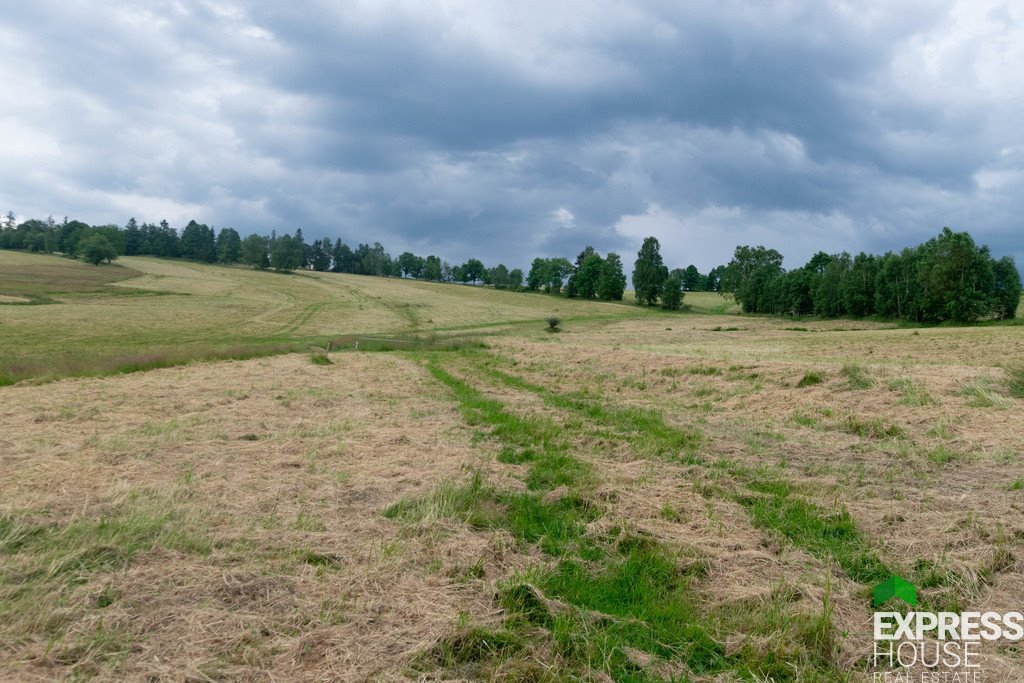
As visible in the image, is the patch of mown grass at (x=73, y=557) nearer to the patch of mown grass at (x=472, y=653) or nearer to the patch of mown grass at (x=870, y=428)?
the patch of mown grass at (x=472, y=653)

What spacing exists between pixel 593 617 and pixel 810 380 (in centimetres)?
1352

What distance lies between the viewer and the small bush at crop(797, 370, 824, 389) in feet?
49.5

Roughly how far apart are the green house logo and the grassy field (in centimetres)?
13

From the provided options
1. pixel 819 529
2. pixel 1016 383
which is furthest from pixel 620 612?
pixel 1016 383

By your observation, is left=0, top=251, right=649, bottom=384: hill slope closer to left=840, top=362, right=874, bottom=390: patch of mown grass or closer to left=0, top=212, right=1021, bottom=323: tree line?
left=0, top=212, right=1021, bottom=323: tree line

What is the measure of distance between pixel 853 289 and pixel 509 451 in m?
91.8

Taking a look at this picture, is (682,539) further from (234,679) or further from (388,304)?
(388,304)

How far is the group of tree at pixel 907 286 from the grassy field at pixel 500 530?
6834 cm

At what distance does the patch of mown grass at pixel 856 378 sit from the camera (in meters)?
14.0

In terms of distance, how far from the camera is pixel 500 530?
18.8ft

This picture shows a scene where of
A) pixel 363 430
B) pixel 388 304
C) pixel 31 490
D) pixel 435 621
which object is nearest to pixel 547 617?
pixel 435 621

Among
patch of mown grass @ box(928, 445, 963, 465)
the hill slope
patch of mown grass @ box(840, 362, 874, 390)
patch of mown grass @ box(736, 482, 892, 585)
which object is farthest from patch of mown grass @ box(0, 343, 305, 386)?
patch of mown grass @ box(840, 362, 874, 390)

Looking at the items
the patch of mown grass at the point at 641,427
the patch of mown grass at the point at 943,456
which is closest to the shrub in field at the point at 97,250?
the patch of mown grass at the point at 641,427

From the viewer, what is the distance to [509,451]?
9.32m
